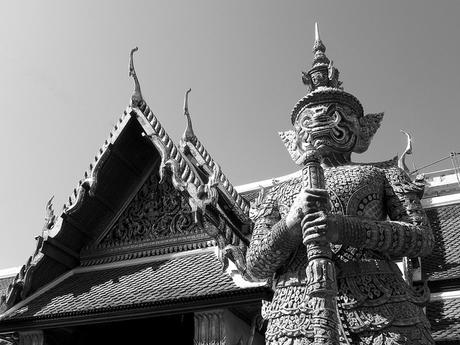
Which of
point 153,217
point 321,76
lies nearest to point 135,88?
point 153,217

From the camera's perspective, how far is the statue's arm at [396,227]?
272 centimetres

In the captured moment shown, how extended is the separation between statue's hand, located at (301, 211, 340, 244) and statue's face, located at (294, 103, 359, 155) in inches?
28.3

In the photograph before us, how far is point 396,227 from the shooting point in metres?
2.83

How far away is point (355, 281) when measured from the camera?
278cm

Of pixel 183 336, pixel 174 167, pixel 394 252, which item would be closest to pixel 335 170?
pixel 394 252

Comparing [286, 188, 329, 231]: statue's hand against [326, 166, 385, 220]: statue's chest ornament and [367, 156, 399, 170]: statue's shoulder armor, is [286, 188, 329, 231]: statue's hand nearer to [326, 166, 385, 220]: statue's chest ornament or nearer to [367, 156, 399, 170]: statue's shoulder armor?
[326, 166, 385, 220]: statue's chest ornament

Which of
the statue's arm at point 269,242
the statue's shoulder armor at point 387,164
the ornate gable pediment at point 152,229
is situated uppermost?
the ornate gable pediment at point 152,229

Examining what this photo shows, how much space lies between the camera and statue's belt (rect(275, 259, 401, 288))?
2809mm

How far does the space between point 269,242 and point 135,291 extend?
303 centimetres

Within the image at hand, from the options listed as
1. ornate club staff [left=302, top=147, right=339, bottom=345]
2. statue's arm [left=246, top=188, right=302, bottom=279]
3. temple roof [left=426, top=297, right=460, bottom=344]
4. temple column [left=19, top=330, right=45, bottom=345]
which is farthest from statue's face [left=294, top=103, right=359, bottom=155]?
temple column [left=19, top=330, right=45, bottom=345]

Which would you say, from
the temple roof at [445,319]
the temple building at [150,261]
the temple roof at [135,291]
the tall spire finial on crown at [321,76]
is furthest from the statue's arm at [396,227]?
the temple roof at [445,319]

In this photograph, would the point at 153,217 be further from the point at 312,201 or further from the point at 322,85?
the point at 312,201

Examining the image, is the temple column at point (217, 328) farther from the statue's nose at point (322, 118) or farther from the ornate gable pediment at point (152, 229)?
the statue's nose at point (322, 118)

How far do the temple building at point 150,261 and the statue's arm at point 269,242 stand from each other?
5.58 feet
